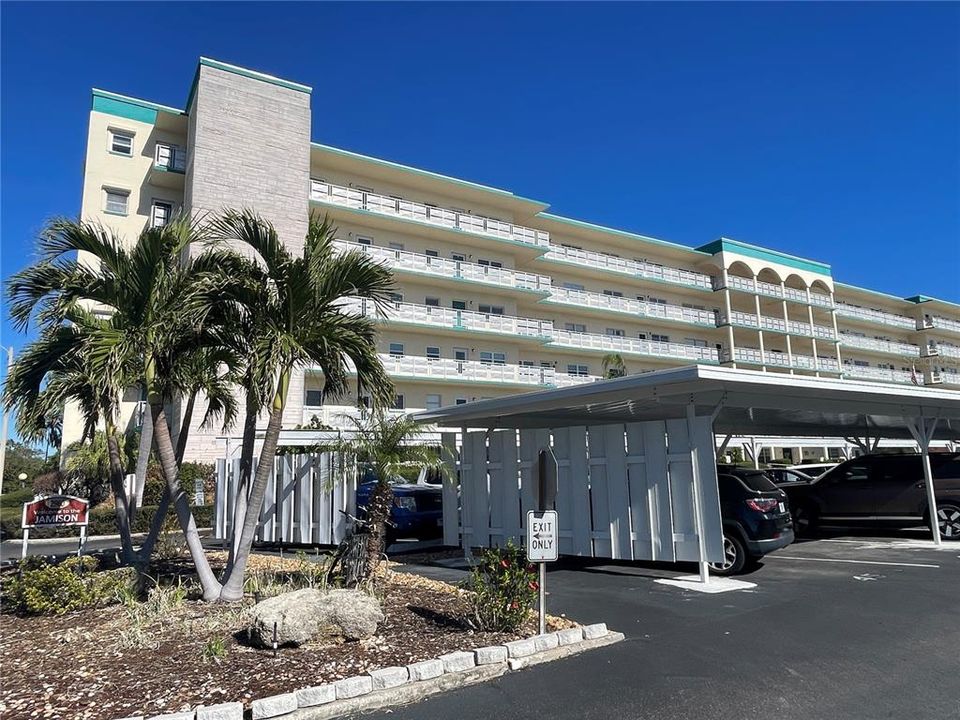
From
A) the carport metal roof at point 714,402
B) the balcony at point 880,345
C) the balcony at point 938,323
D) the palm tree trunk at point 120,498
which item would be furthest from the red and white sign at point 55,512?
the balcony at point 938,323

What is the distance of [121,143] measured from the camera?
29.0 metres

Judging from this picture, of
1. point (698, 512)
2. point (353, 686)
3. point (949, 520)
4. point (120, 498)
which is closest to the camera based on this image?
point (353, 686)

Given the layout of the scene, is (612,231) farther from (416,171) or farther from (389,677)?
(389,677)

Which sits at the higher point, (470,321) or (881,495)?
(470,321)

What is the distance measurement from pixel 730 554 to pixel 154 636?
8302 millimetres

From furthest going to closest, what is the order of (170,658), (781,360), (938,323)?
1. (938,323)
2. (781,360)
3. (170,658)

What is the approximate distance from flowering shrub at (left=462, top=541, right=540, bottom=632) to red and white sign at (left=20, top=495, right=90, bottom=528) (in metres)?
6.74

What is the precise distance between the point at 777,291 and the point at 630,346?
15257mm

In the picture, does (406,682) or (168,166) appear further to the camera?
(168,166)

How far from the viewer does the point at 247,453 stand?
9.26m

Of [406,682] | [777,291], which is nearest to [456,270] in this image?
[777,291]

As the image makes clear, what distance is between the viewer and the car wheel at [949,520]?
45.1ft

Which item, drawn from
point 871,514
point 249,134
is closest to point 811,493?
point 871,514

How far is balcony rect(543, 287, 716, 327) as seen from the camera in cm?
3894
